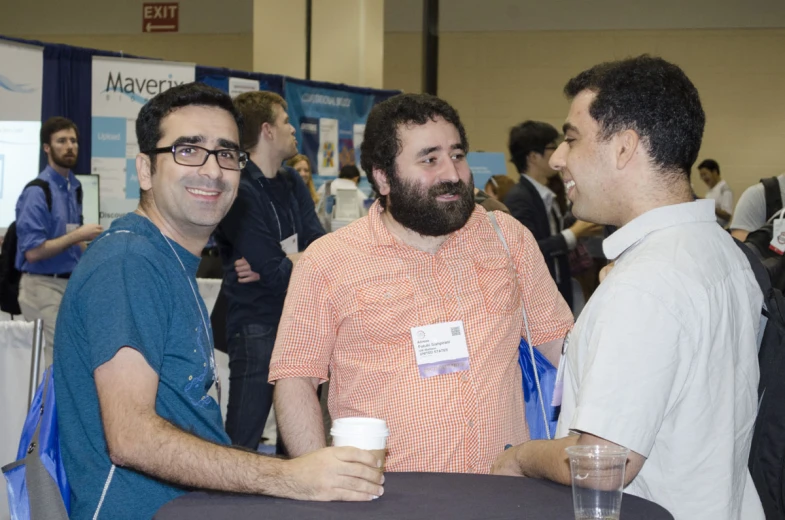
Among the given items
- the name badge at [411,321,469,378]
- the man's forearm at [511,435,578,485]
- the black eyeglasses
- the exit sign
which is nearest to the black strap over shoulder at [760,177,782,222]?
the name badge at [411,321,469,378]

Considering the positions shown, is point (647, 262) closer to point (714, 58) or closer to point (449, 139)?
point (449, 139)

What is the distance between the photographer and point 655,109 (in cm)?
170

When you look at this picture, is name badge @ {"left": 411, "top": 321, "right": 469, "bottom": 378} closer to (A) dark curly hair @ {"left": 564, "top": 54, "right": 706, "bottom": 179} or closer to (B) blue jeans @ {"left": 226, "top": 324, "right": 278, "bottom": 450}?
(A) dark curly hair @ {"left": 564, "top": 54, "right": 706, "bottom": 179}

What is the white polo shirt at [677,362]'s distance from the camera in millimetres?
1495

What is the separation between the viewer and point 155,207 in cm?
196

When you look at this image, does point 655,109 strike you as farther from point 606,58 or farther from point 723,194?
point 606,58

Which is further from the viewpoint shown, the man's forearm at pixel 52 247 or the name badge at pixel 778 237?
the man's forearm at pixel 52 247

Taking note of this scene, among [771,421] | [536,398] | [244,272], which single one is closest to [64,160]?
[244,272]

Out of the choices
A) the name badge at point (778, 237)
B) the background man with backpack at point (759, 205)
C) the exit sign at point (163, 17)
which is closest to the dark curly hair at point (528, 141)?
the background man with backpack at point (759, 205)

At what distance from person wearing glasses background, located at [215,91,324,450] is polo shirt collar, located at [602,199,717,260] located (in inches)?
79.6

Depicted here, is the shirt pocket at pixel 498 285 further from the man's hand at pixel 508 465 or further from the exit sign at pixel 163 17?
the exit sign at pixel 163 17

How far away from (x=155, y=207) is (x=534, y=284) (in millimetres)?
1087

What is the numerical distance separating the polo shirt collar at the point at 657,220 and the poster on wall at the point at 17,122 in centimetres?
552

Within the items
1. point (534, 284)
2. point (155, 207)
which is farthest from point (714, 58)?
point (155, 207)
